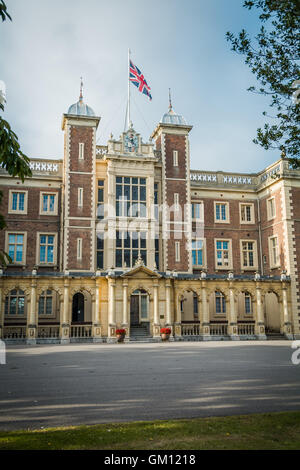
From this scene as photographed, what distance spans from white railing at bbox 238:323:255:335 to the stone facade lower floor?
0.27ft

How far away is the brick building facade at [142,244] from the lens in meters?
30.2

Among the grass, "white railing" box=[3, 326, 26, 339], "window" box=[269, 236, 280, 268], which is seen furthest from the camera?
"window" box=[269, 236, 280, 268]

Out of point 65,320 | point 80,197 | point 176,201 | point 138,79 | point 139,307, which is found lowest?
point 65,320

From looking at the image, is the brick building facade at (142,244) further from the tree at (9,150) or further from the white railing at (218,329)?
the tree at (9,150)

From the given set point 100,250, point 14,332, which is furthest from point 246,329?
point 14,332

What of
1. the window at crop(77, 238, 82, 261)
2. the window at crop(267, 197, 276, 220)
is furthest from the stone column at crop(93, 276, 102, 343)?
the window at crop(267, 197, 276, 220)

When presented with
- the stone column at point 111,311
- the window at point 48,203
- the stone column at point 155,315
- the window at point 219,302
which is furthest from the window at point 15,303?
the window at point 219,302

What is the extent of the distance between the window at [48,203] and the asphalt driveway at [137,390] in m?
20.6

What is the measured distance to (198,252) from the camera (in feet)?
122

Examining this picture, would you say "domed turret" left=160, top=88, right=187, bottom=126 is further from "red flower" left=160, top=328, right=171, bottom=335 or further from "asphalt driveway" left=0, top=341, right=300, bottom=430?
"asphalt driveway" left=0, top=341, right=300, bottom=430

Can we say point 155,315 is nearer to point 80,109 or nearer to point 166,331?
point 166,331

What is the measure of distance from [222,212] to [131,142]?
10.7m

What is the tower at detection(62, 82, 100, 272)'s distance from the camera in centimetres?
3266
